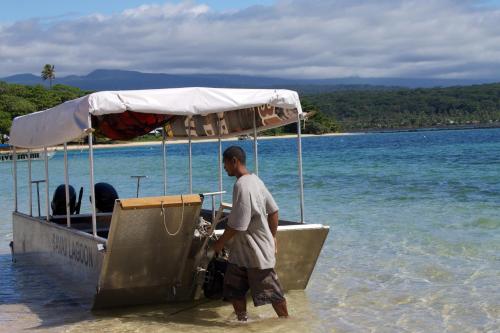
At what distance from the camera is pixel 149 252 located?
7.58m

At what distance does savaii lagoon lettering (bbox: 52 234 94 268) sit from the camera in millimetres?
8070

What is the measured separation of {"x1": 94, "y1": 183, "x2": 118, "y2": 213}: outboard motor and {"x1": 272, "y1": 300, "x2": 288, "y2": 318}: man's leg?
464cm

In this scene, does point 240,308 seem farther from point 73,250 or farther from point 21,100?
point 21,100

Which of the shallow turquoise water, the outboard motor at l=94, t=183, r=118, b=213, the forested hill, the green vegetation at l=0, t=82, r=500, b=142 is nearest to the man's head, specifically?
the shallow turquoise water

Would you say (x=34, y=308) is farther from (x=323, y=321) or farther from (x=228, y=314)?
(x=323, y=321)

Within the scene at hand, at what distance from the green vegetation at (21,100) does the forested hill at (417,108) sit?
58.7 metres

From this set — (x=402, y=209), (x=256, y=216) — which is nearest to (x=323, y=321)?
(x=256, y=216)

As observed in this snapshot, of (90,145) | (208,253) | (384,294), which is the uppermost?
(90,145)

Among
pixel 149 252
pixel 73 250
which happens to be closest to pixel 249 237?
pixel 149 252

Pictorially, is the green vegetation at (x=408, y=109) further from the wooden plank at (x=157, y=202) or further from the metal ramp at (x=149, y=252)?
the wooden plank at (x=157, y=202)

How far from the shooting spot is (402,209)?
1764 centimetres

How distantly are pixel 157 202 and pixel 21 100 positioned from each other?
10040cm

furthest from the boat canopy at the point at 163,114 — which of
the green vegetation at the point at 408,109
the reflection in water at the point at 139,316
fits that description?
the green vegetation at the point at 408,109

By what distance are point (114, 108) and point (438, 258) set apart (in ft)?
18.9
